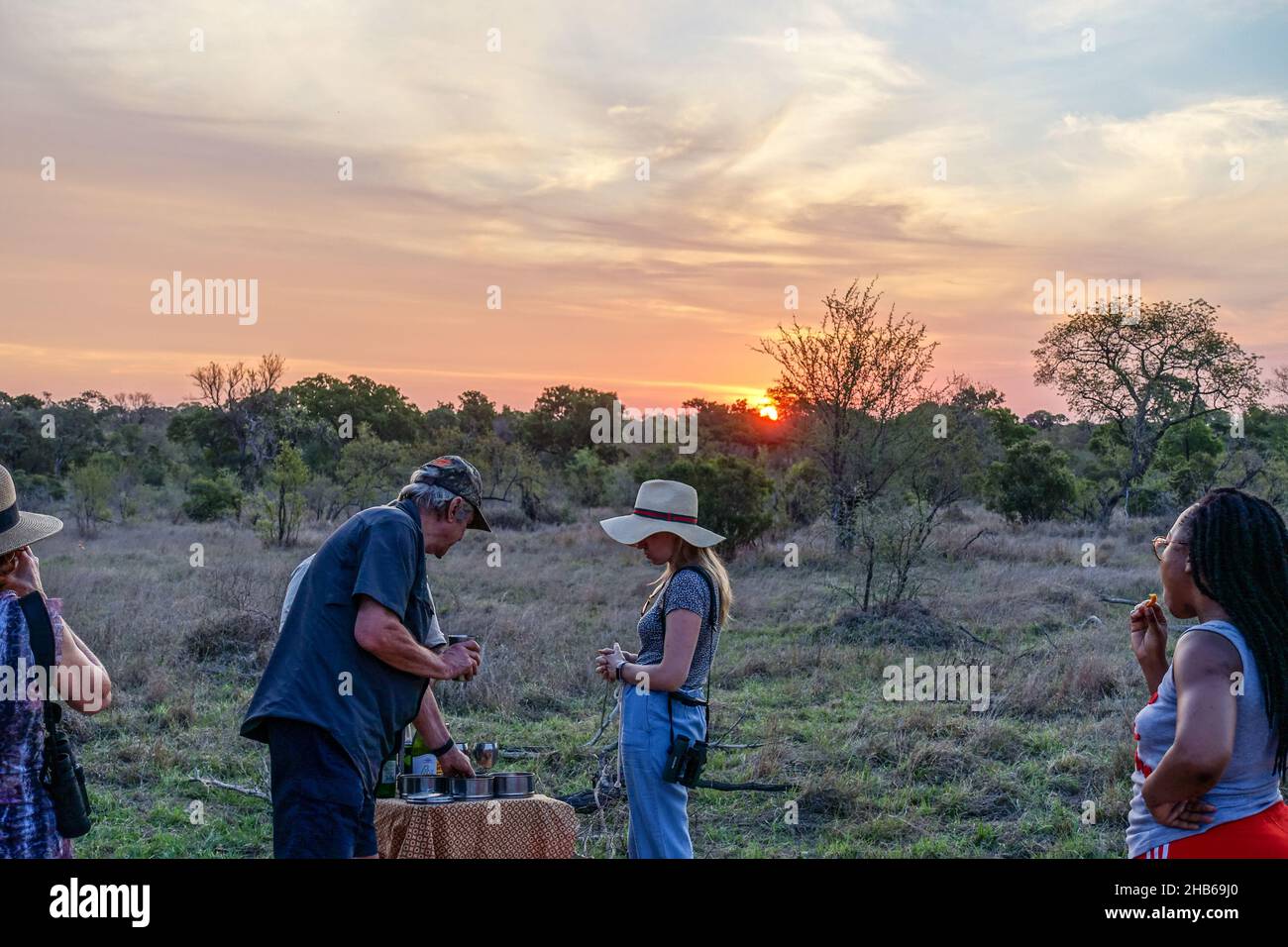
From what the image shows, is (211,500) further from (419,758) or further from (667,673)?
(667,673)

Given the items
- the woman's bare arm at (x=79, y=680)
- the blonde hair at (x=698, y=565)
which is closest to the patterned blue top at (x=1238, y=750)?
the blonde hair at (x=698, y=565)

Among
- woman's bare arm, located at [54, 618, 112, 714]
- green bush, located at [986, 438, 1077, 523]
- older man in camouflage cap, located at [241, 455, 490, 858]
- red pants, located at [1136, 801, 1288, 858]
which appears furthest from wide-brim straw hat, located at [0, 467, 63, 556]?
green bush, located at [986, 438, 1077, 523]

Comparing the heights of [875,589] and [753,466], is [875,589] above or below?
below

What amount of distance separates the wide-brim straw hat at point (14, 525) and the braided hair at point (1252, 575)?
3088mm

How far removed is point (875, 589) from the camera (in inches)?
567

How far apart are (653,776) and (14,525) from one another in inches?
87.8

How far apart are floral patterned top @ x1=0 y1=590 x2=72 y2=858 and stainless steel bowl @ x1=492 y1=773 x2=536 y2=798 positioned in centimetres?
142

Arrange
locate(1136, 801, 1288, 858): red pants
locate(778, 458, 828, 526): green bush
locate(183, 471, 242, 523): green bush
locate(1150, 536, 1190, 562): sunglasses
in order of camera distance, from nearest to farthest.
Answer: locate(1136, 801, 1288, 858): red pants, locate(1150, 536, 1190, 562): sunglasses, locate(778, 458, 828, 526): green bush, locate(183, 471, 242, 523): green bush

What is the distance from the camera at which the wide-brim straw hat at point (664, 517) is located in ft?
14.7

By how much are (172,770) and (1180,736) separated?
22.4ft

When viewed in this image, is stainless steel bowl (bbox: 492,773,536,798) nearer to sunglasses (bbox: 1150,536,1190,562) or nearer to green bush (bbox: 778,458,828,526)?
sunglasses (bbox: 1150,536,1190,562)

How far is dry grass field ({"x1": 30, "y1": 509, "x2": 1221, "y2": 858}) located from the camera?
22.9ft
